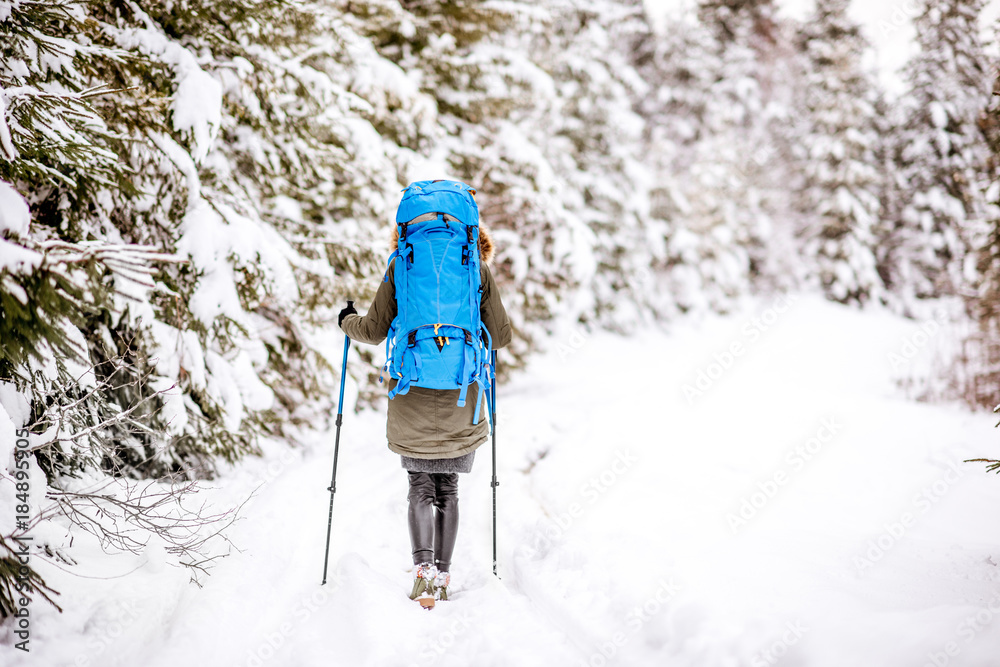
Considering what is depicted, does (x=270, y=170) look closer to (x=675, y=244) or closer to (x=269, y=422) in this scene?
(x=269, y=422)

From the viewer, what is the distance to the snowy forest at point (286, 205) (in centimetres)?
279

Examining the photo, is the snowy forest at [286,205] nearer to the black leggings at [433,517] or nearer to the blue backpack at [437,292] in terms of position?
the black leggings at [433,517]

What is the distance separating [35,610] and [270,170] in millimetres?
4062

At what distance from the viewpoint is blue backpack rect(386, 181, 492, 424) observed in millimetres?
3092

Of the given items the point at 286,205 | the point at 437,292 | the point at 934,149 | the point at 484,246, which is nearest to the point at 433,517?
the point at 437,292

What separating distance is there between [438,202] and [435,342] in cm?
85

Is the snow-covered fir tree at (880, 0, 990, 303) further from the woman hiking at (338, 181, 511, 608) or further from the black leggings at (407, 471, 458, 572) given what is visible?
the black leggings at (407, 471, 458, 572)

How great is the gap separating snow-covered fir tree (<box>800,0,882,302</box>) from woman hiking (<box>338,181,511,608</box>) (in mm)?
22099

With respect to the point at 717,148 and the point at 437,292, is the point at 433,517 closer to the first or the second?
the point at 437,292

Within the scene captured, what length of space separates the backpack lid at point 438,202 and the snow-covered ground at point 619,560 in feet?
7.73

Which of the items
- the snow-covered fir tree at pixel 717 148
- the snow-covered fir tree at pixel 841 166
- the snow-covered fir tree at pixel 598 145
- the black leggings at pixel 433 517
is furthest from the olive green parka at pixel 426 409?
the snow-covered fir tree at pixel 841 166

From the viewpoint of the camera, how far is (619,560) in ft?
11.5

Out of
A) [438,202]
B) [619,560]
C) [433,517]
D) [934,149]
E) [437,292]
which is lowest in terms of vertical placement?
[619,560]

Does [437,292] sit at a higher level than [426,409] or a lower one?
higher
